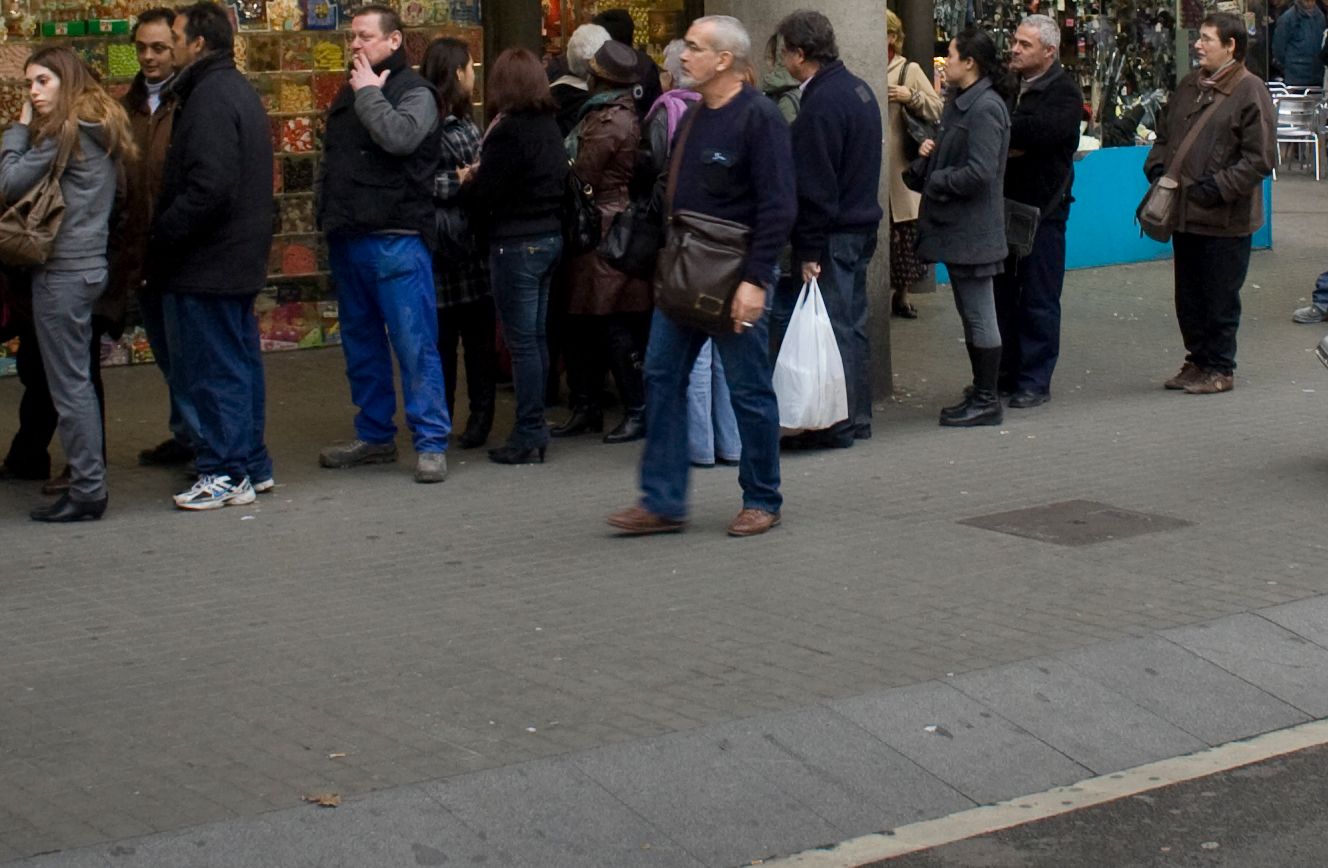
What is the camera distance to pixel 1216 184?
9.88m

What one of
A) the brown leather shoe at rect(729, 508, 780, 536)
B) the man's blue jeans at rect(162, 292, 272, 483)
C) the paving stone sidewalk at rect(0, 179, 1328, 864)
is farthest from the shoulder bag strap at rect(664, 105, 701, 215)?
the man's blue jeans at rect(162, 292, 272, 483)

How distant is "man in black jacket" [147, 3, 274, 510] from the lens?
7719 mm

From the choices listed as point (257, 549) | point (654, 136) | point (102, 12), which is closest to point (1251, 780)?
point (257, 549)

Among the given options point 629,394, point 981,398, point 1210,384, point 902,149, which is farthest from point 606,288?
point 902,149

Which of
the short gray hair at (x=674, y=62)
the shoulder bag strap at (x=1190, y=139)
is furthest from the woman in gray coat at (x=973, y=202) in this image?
the short gray hair at (x=674, y=62)

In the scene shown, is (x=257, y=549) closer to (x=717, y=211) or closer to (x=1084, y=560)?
(x=717, y=211)

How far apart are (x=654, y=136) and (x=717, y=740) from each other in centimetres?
399

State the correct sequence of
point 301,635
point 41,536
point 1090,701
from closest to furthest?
point 1090,701 → point 301,635 → point 41,536

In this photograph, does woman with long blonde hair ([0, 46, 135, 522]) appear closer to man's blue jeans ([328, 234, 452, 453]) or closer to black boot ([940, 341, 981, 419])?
man's blue jeans ([328, 234, 452, 453])

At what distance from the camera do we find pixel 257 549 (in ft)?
24.2

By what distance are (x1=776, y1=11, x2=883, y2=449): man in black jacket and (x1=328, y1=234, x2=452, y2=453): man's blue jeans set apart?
147 centimetres

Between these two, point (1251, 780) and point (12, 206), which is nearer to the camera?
point (1251, 780)

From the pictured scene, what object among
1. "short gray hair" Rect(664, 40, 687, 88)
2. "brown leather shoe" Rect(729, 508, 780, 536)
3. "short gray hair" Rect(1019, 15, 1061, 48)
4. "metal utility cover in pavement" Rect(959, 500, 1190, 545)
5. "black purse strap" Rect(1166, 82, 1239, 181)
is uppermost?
"short gray hair" Rect(1019, 15, 1061, 48)

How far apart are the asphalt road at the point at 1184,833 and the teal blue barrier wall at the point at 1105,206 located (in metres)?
9.83
